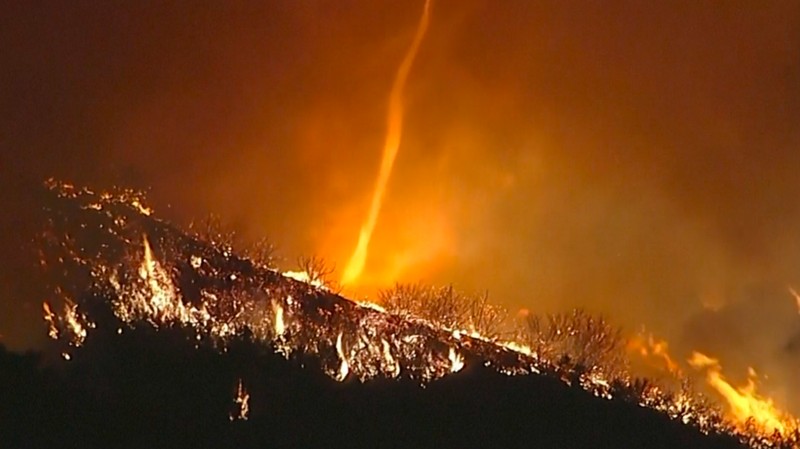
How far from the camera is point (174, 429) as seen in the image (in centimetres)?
1878

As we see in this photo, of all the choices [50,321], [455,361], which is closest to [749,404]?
[455,361]

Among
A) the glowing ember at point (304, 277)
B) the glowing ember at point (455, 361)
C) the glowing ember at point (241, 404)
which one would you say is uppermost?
the glowing ember at point (304, 277)

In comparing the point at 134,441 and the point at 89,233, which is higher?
the point at 89,233

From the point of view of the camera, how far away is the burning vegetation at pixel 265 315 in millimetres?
20391

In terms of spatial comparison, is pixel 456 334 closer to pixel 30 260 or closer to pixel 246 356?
pixel 246 356

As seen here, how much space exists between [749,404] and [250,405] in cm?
1305

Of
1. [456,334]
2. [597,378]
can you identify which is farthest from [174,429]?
[597,378]

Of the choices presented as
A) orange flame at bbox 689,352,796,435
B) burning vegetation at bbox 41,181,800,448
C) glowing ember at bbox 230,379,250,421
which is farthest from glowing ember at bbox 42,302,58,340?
orange flame at bbox 689,352,796,435

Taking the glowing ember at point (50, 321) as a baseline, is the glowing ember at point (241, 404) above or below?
below

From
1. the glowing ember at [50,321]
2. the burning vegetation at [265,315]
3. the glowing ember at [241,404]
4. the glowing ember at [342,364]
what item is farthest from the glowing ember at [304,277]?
the glowing ember at [50,321]

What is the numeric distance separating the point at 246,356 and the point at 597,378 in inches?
283

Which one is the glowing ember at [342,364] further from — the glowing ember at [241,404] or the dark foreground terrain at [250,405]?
the glowing ember at [241,404]

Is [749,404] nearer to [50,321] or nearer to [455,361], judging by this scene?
[455,361]

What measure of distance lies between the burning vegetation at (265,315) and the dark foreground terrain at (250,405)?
255 mm
